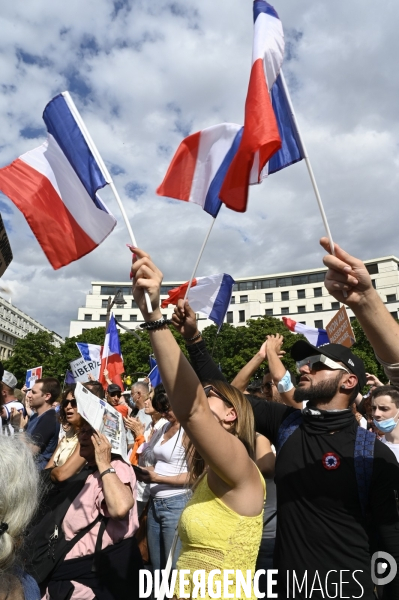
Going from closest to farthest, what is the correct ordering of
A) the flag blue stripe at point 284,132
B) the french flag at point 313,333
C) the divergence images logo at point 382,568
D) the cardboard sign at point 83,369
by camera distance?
the divergence images logo at point 382,568, the flag blue stripe at point 284,132, the french flag at point 313,333, the cardboard sign at point 83,369

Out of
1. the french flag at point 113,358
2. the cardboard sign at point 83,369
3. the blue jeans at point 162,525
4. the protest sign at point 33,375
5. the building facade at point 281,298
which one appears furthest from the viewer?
the building facade at point 281,298

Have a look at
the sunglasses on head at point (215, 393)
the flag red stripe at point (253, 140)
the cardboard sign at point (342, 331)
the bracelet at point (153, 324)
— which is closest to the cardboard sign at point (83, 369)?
the cardboard sign at point (342, 331)

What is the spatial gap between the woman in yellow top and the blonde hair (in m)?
0.28

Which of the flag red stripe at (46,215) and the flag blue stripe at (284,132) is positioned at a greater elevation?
the flag blue stripe at (284,132)

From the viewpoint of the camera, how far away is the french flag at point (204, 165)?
354 cm

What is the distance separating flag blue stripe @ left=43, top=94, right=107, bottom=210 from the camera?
11.0 ft

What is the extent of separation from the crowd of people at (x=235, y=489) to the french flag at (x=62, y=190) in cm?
122

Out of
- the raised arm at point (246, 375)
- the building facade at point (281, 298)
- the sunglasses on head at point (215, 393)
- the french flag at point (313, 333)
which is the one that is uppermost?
the building facade at point (281, 298)

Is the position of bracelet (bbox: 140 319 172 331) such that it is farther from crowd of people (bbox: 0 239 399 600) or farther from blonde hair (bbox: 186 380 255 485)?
blonde hair (bbox: 186 380 255 485)

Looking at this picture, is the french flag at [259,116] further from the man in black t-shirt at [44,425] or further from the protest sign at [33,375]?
the protest sign at [33,375]

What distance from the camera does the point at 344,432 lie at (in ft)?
9.34

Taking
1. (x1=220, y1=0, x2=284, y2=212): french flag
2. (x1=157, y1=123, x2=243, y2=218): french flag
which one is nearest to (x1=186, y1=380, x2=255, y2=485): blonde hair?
(x1=220, y1=0, x2=284, y2=212): french flag

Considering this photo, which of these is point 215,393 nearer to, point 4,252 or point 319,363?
point 319,363

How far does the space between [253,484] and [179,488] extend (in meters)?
2.56
